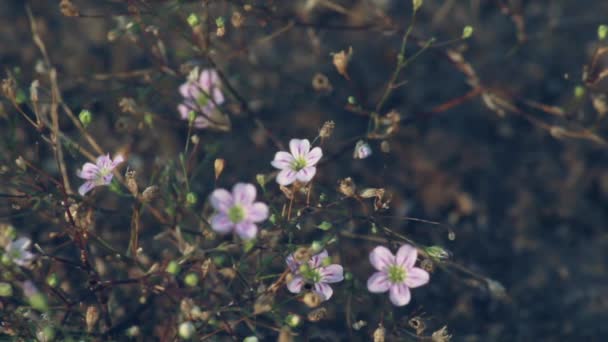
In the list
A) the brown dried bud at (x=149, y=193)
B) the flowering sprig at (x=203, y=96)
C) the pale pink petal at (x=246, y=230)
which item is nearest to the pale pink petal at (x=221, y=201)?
the pale pink petal at (x=246, y=230)

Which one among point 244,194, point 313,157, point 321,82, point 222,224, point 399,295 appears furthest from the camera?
point 321,82

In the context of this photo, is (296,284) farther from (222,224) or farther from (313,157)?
(313,157)

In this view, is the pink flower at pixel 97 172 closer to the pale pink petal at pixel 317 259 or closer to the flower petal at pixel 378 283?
the pale pink petal at pixel 317 259

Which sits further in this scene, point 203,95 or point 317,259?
point 203,95

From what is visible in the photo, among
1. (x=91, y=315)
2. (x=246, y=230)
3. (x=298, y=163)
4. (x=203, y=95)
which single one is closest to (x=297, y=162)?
(x=298, y=163)

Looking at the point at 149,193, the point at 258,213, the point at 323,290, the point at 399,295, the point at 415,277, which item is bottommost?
the point at 149,193

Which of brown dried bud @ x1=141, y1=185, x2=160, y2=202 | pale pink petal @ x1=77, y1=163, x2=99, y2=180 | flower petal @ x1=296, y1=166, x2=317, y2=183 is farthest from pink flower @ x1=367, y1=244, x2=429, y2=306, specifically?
pale pink petal @ x1=77, y1=163, x2=99, y2=180

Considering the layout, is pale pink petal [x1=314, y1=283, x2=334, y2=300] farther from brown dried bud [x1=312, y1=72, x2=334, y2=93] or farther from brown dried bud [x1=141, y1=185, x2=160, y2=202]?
brown dried bud [x1=312, y1=72, x2=334, y2=93]
